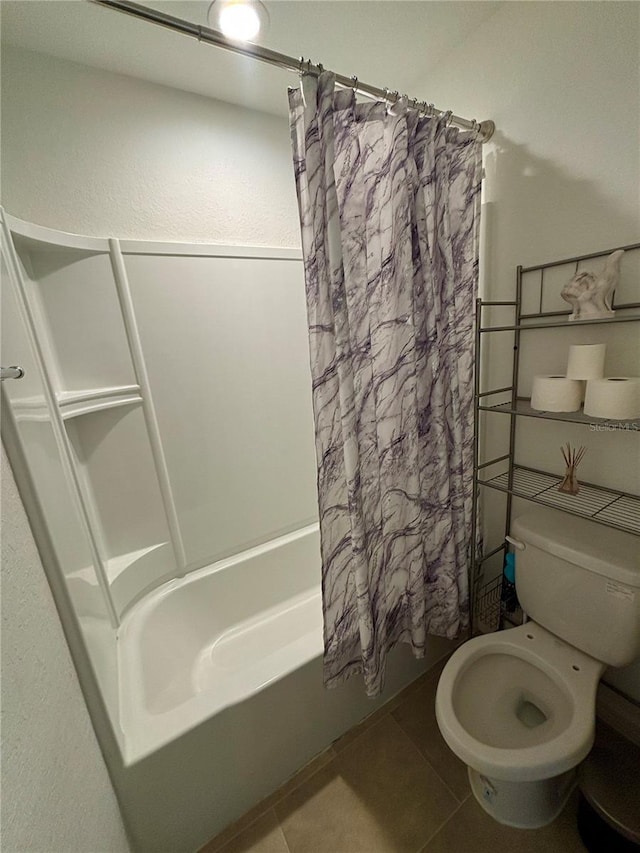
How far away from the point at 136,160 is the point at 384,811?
2449 mm

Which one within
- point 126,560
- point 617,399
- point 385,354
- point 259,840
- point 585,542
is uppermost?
point 385,354

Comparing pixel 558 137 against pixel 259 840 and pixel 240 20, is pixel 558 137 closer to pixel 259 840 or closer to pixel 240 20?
pixel 240 20

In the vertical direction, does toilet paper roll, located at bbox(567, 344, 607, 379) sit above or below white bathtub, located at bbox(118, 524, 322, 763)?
above

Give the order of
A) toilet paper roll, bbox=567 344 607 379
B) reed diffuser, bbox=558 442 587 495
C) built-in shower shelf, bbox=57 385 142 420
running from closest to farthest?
toilet paper roll, bbox=567 344 607 379 < reed diffuser, bbox=558 442 587 495 < built-in shower shelf, bbox=57 385 142 420

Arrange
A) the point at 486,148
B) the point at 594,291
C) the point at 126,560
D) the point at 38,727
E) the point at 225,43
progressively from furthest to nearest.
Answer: the point at 126,560, the point at 486,148, the point at 594,291, the point at 225,43, the point at 38,727

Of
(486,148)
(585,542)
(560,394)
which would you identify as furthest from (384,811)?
(486,148)

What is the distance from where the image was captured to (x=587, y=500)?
1066 mm

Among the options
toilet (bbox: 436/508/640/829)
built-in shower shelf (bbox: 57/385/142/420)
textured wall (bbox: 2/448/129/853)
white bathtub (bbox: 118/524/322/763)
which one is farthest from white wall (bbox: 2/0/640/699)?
white bathtub (bbox: 118/524/322/763)

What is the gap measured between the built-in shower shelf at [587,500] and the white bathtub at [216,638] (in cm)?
91

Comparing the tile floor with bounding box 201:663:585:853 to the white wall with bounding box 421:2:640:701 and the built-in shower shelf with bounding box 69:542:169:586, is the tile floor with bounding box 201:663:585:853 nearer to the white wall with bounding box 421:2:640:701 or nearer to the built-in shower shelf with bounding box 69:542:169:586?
the white wall with bounding box 421:2:640:701

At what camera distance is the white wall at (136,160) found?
1113mm

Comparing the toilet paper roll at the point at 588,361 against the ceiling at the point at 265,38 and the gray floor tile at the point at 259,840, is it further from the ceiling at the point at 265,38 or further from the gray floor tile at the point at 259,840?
the gray floor tile at the point at 259,840

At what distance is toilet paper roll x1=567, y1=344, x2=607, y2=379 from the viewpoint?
93 centimetres

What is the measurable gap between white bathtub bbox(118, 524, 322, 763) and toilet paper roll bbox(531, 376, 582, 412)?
3.56 ft
